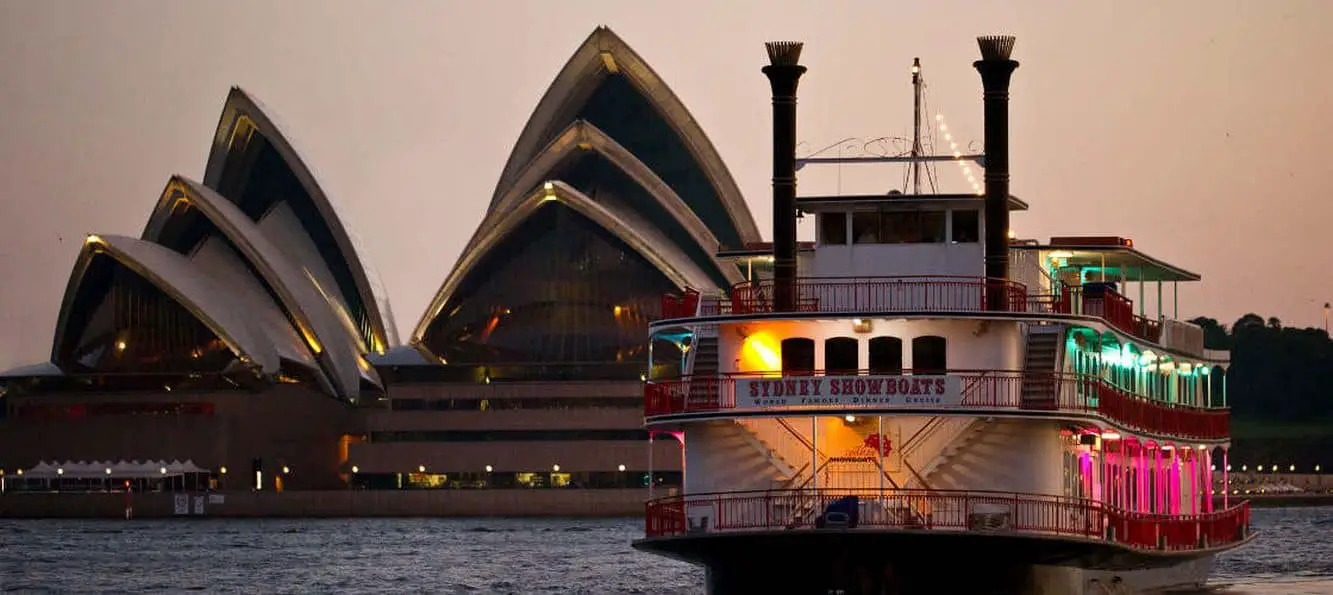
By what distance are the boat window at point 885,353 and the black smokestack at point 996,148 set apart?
55.9 inches

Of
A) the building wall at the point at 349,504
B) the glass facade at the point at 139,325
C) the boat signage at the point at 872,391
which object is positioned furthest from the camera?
the glass facade at the point at 139,325

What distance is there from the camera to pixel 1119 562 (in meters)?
38.5

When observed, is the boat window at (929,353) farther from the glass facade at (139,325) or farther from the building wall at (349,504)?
the glass facade at (139,325)

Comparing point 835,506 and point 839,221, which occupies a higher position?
point 839,221

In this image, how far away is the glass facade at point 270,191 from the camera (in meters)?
118

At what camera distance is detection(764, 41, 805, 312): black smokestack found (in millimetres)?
37750

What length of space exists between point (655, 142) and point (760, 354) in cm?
8623

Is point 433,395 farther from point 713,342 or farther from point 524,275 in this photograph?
point 713,342

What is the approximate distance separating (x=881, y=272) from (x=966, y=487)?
3.69 metres

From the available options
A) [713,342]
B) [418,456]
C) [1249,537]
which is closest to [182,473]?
[418,456]

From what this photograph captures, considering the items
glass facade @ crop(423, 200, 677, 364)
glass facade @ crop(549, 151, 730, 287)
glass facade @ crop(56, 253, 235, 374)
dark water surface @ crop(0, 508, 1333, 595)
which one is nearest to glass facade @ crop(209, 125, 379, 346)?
glass facade @ crop(56, 253, 235, 374)

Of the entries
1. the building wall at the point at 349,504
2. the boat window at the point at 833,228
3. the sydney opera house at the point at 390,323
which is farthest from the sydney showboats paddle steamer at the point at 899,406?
the sydney opera house at the point at 390,323

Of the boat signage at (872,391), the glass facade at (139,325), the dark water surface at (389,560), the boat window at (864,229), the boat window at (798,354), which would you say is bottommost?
the dark water surface at (389,560)

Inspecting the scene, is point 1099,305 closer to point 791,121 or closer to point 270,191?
point 791,121
